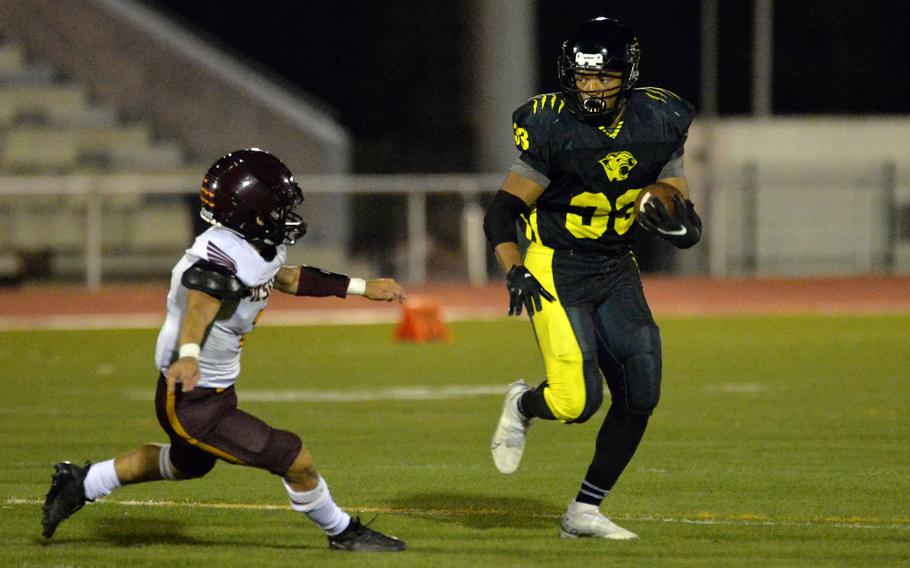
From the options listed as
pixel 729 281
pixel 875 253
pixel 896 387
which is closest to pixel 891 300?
pixel 729 281

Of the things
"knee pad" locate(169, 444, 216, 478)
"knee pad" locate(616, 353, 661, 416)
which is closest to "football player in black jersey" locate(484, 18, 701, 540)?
"knee pad" locate(616, 353, 661, 416)

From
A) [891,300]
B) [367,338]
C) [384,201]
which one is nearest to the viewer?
[367,338]

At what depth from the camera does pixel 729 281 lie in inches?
974

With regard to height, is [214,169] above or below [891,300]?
above

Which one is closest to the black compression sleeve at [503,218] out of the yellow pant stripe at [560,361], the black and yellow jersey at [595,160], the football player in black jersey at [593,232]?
the football player in black jersey at [593,232]

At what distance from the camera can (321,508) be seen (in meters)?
A: 5.81

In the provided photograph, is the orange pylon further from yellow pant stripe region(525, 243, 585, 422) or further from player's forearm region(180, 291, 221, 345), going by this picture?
player's forearm region(180, 291, 221, 345)

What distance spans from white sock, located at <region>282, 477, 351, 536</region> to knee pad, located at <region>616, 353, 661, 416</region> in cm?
118

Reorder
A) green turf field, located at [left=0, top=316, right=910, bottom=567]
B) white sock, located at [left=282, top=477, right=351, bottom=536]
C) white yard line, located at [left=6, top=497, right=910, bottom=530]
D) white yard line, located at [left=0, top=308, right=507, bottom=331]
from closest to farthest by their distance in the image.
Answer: white sock, located at [left=282, top=477, right=351, bottom=536] < green turf field, located at [left=0, top=316, right=910, bottom=567] < white yard line, located at [left=6, top=497, right=910, bottom=530] < white yard line, located at [left=0, top=308, right=507, bottom=331]

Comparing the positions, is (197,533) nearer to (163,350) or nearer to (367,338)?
(163,350)

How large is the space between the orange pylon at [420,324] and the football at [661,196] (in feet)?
31.3

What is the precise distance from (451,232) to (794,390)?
1333 cm

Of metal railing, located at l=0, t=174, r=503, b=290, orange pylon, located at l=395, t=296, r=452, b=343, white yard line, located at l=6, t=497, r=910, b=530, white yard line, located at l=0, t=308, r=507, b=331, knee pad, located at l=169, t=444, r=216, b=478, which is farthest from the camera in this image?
metal railing, located at l=0, t=174, r=503, b=290

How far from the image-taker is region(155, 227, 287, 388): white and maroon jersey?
562 centimetres
